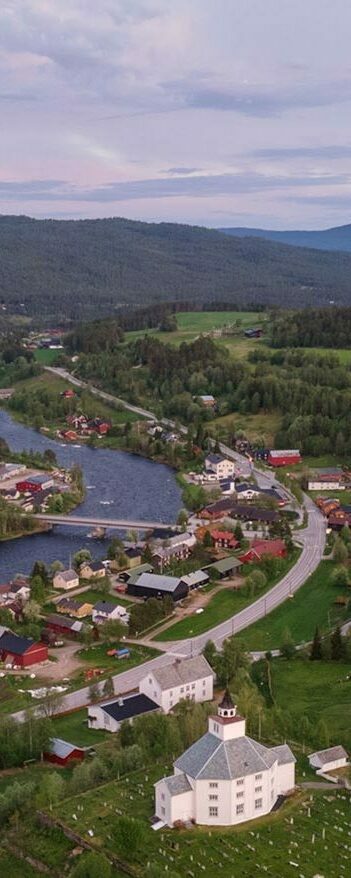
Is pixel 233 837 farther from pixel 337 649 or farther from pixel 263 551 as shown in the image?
pixel 263 551

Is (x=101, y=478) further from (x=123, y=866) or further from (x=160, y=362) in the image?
(x=123, y=866)

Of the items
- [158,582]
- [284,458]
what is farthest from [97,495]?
[158,582]

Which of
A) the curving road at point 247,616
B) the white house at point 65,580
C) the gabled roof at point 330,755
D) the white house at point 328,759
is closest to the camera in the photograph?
the white house at point 328,759

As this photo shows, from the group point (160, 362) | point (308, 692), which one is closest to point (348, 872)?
point (308, 692)

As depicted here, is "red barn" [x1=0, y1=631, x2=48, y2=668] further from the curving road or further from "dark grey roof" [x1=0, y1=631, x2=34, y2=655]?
the curving road

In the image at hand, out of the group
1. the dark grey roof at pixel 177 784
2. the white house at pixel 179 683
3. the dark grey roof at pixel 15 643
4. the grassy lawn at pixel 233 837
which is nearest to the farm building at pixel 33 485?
the dark grey roof at pixel 15 643

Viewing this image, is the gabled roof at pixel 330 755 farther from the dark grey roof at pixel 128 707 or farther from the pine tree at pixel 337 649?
the pine tree at pixel 337 649
